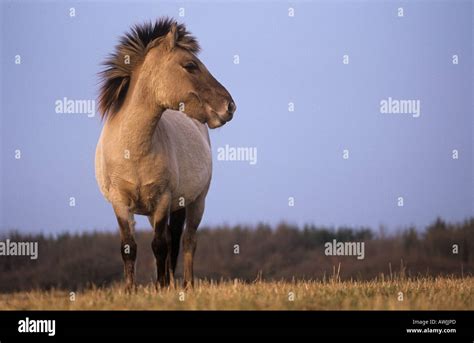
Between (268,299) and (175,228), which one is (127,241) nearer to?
(175,228)

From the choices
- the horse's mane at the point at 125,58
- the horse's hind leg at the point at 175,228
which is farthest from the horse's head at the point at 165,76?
the horse's hind leg at the point at 175,228

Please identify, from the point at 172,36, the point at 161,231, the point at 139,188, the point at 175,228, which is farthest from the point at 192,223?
the point at 172,36

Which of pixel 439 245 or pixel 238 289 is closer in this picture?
pixel 238 289

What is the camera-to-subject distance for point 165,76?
11039 millimetres

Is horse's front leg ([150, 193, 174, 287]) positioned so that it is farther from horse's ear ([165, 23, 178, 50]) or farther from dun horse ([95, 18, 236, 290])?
horse's ear ([165, 23, 178, 50])

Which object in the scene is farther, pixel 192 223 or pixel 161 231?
pixel 192 223

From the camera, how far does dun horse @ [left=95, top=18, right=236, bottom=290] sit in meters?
10.9

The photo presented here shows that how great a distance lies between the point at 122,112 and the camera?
37.1 feet

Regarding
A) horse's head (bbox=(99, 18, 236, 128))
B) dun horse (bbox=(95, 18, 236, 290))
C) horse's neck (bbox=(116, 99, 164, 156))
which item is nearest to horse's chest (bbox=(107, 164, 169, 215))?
dun horse (bbox=(95, 18, 236, 290))

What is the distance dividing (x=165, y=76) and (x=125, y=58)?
2.61ft
